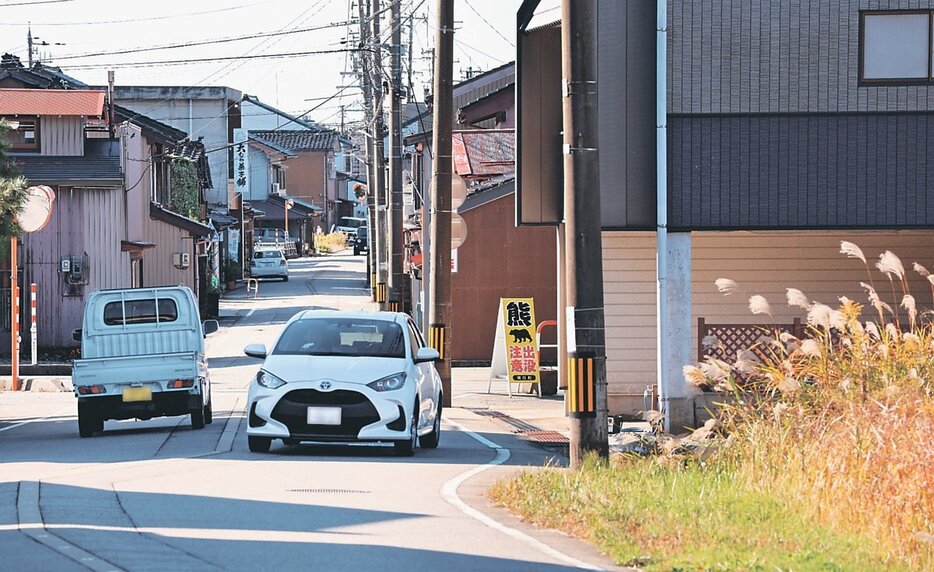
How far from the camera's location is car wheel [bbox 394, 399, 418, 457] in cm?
1480

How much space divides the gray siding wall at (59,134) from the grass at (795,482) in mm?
26218

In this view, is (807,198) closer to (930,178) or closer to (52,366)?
(930,178)

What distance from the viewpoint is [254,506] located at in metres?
10.8

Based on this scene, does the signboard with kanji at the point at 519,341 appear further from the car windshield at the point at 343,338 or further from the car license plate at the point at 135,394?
the car windshield at the point at 343,338

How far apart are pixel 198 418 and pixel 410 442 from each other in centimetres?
483

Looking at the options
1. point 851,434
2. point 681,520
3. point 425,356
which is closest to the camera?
point 681,520

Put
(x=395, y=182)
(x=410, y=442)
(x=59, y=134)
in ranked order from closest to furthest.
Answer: (x=410, y=442)
(x=395, y=182)
(x=59, y=134)

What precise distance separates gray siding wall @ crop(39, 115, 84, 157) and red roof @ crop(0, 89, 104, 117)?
35 centimetres

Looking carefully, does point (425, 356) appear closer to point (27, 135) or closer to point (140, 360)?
point (140, 360)

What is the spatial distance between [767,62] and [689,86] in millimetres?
1141

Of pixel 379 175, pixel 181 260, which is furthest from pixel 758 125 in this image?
pixel 181 260

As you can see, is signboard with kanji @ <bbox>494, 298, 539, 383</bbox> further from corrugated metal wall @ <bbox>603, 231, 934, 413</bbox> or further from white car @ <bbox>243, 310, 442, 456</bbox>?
white car @ <bbox>243, 310, 442, 456</bbox>

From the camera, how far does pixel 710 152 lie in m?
18.8

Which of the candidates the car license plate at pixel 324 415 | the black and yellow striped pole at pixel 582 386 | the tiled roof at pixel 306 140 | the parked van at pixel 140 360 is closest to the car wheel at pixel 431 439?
the car license plate at pixel 324 415
